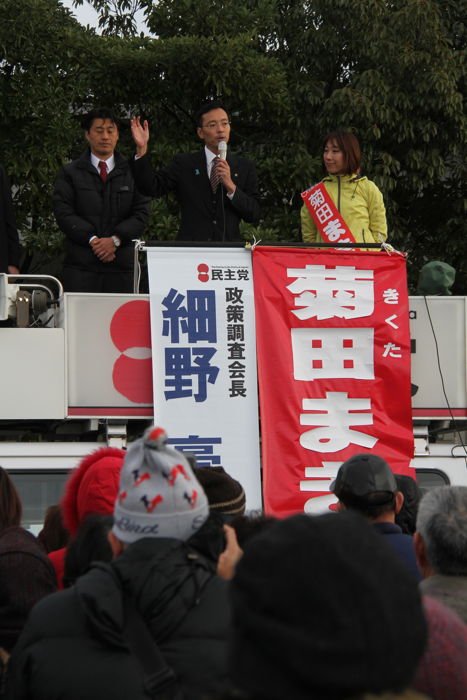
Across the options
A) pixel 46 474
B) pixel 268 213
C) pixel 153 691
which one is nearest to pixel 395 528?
pixel 153 691

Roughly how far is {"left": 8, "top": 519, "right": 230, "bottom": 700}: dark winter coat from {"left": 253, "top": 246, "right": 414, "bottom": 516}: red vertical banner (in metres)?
3.75

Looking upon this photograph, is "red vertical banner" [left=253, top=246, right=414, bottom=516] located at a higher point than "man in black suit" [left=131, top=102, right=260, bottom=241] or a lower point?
lower

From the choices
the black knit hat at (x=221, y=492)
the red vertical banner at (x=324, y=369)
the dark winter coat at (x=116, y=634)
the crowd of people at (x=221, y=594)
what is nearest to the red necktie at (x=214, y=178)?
the red vertical banner at (x=324, y=369)

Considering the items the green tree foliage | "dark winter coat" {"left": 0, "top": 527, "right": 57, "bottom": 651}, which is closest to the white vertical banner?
"dark winter coat" {"left": 0, "top": 527, "right": 57, "bottom": 651}

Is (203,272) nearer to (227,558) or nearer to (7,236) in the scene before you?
(7,236)

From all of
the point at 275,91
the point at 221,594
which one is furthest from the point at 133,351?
the point at 275,91

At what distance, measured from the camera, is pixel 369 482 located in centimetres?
384

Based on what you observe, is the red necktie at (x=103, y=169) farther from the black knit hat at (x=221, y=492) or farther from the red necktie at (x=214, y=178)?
the black knit hat at (x=221, y=492)

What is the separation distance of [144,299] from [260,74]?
256 inches

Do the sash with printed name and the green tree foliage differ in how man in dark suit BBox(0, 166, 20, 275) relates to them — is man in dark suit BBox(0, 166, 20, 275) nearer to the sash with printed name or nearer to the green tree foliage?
the sash with printed name

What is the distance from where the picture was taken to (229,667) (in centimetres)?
148

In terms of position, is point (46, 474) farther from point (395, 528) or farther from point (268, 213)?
point (268, 213)

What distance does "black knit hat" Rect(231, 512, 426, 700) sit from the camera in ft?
4.66

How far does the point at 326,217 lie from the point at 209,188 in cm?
72
